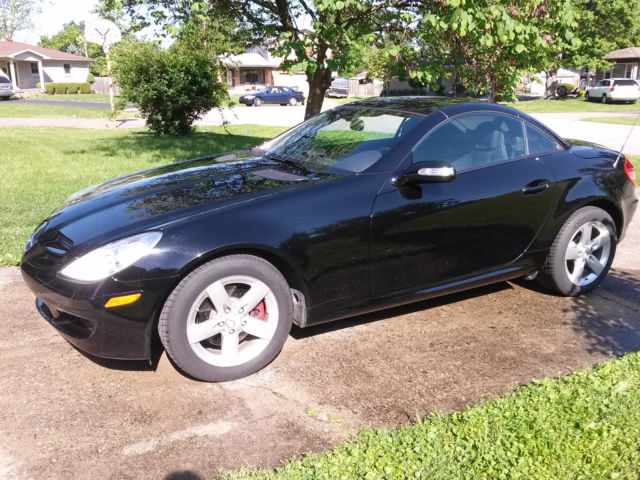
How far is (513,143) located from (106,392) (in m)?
3.23

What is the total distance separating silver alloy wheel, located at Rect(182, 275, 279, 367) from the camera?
3215mm

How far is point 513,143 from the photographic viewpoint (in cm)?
432

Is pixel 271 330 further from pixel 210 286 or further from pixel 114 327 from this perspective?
pixel 114 327

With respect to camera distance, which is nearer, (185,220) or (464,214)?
(185,220)

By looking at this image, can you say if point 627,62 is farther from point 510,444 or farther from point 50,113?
point 510,444

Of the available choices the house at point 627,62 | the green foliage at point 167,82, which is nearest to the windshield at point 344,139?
the green foliage at point 167,82

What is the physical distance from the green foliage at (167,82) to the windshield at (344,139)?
10.7 m

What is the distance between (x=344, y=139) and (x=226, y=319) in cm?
169

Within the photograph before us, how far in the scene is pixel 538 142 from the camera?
4.45 metres

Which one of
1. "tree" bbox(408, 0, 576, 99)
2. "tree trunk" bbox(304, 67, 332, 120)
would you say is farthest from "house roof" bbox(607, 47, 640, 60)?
"tree trunk" bbox(304, 67, 332, 120)

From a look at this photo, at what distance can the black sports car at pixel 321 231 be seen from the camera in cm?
312

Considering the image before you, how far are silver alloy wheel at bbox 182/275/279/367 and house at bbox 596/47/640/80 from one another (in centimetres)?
5443

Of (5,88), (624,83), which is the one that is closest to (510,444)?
(624,83)

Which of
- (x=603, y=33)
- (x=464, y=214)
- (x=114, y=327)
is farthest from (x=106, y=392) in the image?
(x=603, y=33)
